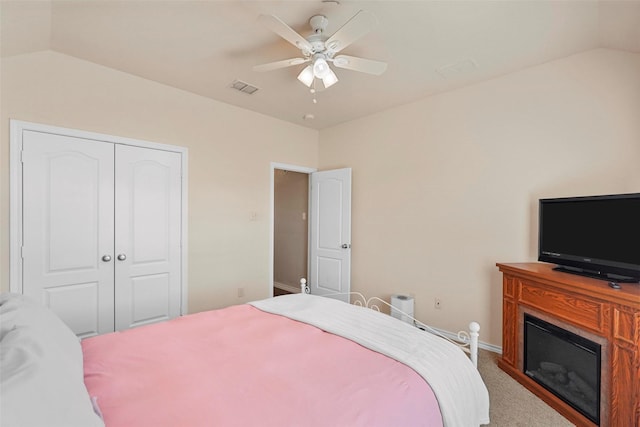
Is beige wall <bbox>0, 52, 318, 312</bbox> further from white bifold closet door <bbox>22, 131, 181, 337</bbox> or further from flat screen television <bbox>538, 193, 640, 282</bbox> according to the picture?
flat screen television <bbox>538, 193, 640, 282</bbox>

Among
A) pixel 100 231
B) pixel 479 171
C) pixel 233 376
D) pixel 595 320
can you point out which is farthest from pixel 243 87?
pixel 595 320

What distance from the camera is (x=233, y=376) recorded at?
1.31m

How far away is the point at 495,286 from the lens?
9.92ft

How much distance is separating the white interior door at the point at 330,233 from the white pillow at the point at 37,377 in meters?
3.36

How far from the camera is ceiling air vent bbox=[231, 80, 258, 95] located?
319 centimetres

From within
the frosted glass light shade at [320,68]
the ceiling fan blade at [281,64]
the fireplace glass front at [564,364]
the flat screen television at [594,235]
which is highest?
the ceiling fan blade at [281,64]

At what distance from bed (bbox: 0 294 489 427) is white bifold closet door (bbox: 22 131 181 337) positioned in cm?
144

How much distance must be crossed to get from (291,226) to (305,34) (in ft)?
12.1

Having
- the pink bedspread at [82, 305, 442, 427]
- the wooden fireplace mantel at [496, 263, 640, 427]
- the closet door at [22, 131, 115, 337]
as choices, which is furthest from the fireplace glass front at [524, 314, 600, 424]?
the closet door at [22, 131, 115, 337]

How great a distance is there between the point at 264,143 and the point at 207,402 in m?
3.50

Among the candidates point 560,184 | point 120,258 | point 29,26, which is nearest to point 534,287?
point 560,184

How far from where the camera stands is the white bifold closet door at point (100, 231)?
257 centimetres

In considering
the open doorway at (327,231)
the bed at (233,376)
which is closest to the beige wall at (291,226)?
the open doorway at (327,231)

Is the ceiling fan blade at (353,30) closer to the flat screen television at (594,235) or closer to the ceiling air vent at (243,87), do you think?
the ceiling air vent at (243,87)
